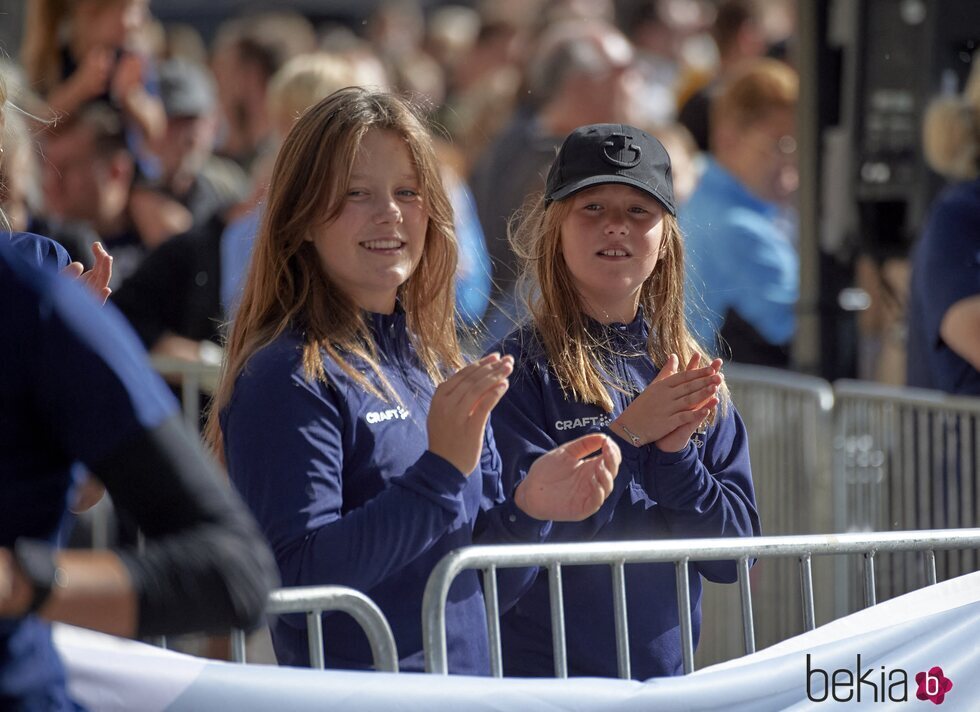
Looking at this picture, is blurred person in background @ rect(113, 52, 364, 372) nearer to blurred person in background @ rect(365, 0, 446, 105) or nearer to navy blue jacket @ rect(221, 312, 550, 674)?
navy blue jacket @ rect(221, 312, 550, 674)

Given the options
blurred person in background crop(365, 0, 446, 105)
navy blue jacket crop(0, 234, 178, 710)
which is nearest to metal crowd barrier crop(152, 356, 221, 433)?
navy blue jacket crop(0, 234, 178, 710)

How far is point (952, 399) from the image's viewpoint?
4422 millimetres

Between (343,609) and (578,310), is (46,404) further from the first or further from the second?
(578,310)

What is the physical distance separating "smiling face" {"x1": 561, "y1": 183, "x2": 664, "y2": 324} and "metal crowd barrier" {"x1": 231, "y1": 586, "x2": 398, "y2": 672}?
999mm

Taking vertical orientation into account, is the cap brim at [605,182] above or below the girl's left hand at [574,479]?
above

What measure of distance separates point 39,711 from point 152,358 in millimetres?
3662

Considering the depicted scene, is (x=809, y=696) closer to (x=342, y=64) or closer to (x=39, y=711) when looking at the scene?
A: (x=39, y=711)

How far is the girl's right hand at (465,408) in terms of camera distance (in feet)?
8.04

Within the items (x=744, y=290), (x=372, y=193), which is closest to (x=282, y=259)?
(x=372, y=193)

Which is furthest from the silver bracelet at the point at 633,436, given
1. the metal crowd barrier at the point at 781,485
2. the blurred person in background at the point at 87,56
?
the blurred person in background at the point at 87,56

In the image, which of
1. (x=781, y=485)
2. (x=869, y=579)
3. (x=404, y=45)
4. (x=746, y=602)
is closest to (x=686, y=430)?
(x=746, y=602)

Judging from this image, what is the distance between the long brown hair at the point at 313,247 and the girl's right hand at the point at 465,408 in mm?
329

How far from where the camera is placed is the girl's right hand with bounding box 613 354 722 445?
2797 millimetres

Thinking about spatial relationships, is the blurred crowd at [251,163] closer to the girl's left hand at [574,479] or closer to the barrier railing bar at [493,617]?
the girl's left hand at [574,479]
